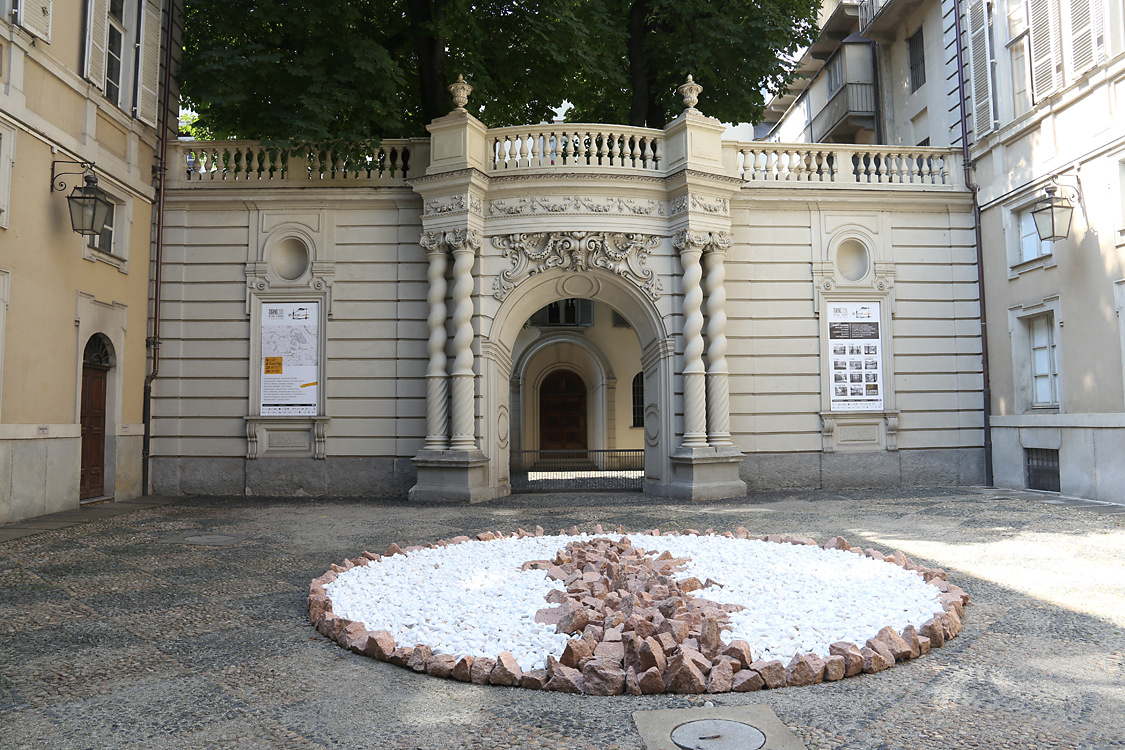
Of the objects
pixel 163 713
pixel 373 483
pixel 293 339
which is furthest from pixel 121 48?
pixel 163 713

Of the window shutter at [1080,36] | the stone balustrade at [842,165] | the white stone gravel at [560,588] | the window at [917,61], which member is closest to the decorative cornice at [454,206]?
the stone balustrade at [842,165]

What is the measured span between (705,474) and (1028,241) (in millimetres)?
7518

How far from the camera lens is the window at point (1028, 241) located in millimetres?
13258

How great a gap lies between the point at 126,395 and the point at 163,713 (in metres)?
11.9

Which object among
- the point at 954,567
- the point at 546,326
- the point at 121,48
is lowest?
the point at 954,567

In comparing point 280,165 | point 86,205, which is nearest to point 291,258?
point 280,165

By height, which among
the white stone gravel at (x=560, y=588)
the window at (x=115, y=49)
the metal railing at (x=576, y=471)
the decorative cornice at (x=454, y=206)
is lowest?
the metal railing at (x=576, y=471)

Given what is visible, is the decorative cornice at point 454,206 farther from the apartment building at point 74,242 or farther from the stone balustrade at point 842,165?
the stone balustrade at point 842,165

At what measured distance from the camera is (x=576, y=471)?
21953 millimetres

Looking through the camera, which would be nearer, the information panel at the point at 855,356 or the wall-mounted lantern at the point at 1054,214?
the wall-mounted lantern at the point at 1054,214

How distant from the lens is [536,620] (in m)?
4.53

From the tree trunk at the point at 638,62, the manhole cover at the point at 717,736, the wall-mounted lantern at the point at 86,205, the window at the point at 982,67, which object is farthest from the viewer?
the tree trunk at the point at 638,62

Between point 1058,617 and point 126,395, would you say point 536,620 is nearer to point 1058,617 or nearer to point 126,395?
point 1058,617

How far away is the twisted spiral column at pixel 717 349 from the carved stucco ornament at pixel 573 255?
1058 mm
